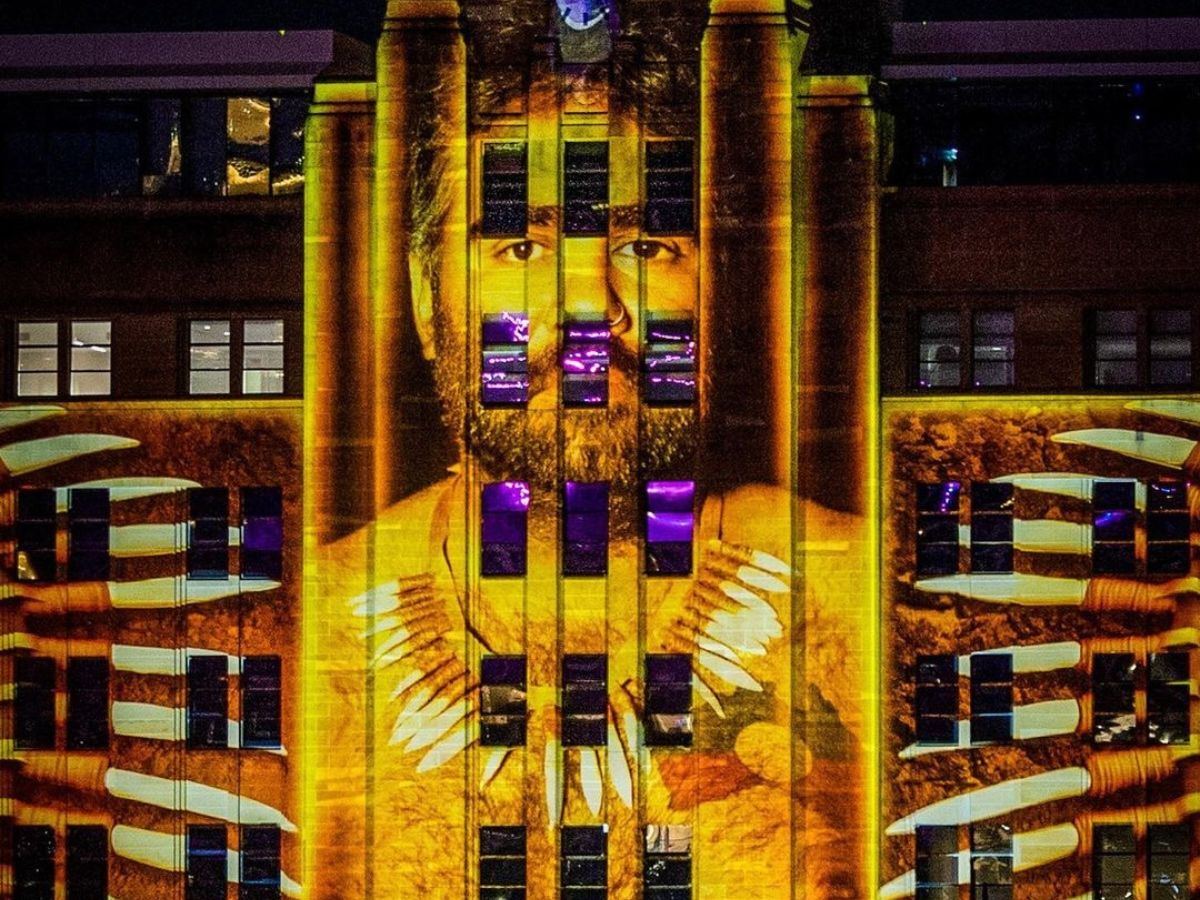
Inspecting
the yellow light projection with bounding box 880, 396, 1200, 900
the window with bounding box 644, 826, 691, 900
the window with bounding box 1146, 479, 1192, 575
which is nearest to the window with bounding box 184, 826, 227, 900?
the window with bounding box 644, 826, 691, 900

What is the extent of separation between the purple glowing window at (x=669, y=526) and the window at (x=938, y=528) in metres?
4.69

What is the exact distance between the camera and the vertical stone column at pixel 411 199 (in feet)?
113

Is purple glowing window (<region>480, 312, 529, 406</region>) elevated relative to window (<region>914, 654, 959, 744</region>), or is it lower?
elevated

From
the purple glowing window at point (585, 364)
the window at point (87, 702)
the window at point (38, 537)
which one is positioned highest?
the purple glowing window at point (585, 364)

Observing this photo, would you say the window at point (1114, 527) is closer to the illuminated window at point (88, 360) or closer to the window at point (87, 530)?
the window at point (87, 530)

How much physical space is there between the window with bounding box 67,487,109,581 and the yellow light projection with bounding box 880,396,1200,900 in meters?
16.2

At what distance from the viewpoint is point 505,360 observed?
3447 centimetres

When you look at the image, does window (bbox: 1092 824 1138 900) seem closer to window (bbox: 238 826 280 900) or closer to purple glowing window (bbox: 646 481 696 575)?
purple glowing window (bbox: 646 481 696 575)

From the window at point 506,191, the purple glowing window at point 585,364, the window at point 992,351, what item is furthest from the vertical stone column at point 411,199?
the window at point 992,351

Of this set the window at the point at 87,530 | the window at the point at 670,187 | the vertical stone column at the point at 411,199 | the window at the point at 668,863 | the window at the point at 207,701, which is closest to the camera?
the window at the point at 668,863

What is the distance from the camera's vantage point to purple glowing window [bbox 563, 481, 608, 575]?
112 ft

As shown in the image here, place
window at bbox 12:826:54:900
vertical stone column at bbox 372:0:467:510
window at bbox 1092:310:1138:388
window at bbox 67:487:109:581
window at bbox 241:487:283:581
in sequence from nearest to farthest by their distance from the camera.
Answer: vertical stone column at bbox 372:0:467:510, window at bbox 1092:310:1138:388, window at bbox 241:487:283:581, window at bbox 12:826:54:900, window at bbox 67:487:109:581

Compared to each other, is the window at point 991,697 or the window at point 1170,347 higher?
the window at point 1170,347

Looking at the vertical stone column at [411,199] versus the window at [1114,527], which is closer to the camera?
the window at [1114,527]
